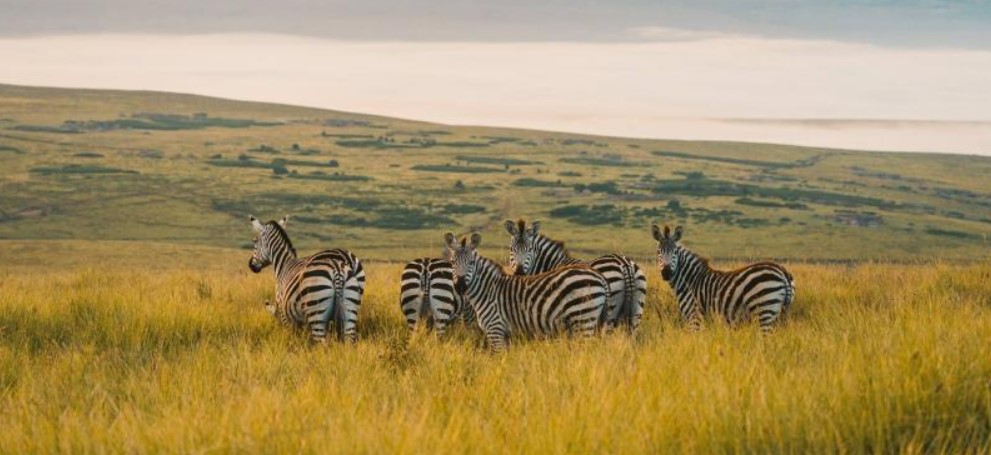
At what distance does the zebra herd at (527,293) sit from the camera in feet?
41.1

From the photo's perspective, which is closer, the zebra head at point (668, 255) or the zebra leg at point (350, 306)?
the zebra leg at point (350, 306)

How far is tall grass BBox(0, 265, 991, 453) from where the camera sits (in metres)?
5.93

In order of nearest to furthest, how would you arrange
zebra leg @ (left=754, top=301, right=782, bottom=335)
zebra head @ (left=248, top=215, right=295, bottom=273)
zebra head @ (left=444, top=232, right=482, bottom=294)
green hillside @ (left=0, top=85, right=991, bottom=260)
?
zebra head @ (left=444, top=232, right=482, bottom=294), zebra leg @ (left=754, top=301, right=782, bottom=335), zebra head @ (left=248, top=215, right=295, bottom=273), green hillside @ (left=0, top=85, right=991, bottom=260)

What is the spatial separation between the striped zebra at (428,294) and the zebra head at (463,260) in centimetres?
71

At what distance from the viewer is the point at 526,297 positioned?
12914mm

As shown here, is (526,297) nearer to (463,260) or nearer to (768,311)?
(463,260)

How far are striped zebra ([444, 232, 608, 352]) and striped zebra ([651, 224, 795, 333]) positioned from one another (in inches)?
47.5

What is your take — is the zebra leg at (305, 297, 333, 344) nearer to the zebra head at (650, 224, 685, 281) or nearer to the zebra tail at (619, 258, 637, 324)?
the zebra tail at (619, 258, 637, 324)

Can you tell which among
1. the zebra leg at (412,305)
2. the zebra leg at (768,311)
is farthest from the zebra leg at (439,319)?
the zebra leg at (768,311)

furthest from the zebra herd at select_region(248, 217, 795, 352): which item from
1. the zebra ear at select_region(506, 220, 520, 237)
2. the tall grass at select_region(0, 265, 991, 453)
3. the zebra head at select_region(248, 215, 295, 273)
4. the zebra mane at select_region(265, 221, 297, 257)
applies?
the tall grass at select_region(0, 265, 991, 453)

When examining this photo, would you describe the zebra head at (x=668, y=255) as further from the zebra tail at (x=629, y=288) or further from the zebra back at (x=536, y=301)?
the zebra back at (x=536, y=301)

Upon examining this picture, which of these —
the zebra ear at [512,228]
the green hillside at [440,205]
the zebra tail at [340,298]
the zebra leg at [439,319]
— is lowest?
the green hillside at [440,205]

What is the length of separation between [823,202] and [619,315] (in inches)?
6147

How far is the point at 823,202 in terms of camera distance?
16312 cm
